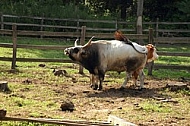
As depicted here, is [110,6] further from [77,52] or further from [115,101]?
[115,101]

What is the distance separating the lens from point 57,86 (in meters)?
13.2

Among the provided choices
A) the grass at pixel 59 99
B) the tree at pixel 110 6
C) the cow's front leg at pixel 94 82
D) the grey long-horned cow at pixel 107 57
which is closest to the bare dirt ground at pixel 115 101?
the grass at pixel 59 99

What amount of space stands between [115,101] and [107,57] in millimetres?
2071

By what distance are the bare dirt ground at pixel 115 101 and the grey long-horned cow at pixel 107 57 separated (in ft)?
1.75

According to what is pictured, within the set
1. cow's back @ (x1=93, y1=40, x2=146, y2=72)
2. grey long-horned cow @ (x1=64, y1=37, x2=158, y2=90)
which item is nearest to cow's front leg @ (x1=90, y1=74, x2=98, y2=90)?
grey long-horned cow @ (x1=64, y1=37, x2=158, y2=90)

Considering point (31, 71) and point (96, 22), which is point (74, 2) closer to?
point (96, 22)

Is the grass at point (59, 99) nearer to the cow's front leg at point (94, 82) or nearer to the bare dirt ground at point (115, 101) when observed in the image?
the bare dirt ground at point (115, 101)

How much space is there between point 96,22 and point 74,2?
26.6 ft

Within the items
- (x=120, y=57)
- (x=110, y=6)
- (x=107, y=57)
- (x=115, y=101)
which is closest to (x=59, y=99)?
(x=115, y=101)

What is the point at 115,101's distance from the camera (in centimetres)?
1121

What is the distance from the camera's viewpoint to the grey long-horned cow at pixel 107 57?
12930mm

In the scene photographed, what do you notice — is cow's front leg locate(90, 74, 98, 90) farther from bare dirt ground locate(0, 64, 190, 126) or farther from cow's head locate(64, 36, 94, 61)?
cow's head locate(64, 36, 94, 61)

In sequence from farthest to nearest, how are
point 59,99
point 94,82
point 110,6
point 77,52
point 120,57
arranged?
point 110,6 < point 94,82 < point 77,52 < point 120,57 < point 59,99

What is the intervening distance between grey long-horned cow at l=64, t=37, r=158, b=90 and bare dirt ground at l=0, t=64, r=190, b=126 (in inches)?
21.0
